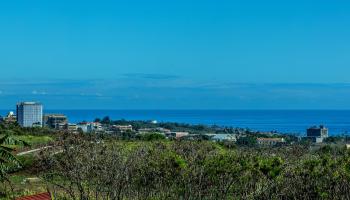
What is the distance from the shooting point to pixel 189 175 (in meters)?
12.7

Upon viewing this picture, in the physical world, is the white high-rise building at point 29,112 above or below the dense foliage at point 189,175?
above

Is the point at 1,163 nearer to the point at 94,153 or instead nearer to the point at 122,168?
the point at 94,153

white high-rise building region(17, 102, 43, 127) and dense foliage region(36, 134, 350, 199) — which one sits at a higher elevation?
white high-rise building region(17, 102, 43, 127)

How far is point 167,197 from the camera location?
513 inches

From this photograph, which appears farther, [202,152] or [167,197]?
[202,152]

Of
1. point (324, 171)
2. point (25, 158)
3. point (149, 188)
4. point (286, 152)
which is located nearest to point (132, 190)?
point (149, 188)

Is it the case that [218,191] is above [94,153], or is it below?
below

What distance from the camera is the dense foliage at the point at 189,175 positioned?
38.9ft

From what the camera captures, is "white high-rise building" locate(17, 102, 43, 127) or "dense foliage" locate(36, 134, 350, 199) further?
"white high-rise building" locate(17, 102, 43, 127)

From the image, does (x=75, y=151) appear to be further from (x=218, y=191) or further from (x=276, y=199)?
(x=276, y=199)

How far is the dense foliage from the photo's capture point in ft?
38.9

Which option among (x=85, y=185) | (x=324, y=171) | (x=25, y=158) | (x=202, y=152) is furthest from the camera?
(x=25, y=158)

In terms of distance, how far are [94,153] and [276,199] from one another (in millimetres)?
3689

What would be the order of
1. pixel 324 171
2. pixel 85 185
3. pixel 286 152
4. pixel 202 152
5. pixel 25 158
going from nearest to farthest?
pixel 324 171 → pixel 85 185 → pixel 202 152 → pixel 286 152 → pixel 25 158
